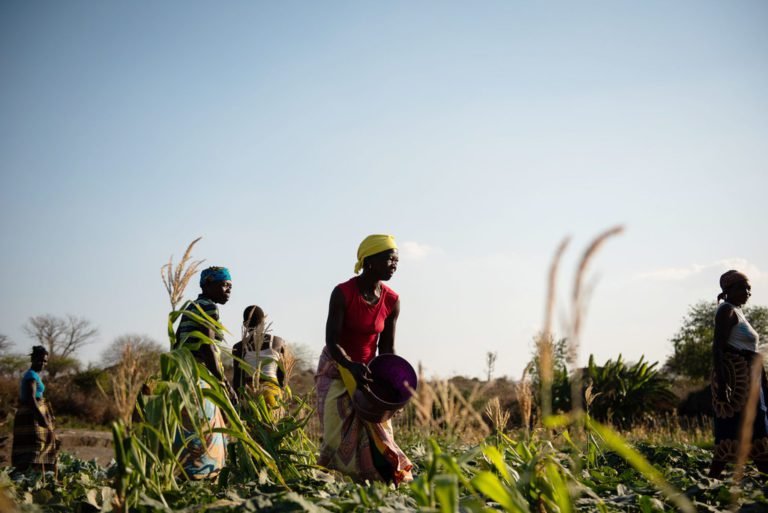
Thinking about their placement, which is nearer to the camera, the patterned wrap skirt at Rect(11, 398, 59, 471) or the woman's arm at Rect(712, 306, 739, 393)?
the woman's arm at Rect(712, 306, 739, 393)

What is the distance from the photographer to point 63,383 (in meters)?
20.7

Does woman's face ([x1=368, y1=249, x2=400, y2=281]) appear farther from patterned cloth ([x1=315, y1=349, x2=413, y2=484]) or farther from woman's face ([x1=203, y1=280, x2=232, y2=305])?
woman's face ([x1=203, y1=280, x2=232, y2=305])

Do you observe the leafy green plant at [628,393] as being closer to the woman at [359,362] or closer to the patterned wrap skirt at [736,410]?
the patterned wrap skirt at [736,410]

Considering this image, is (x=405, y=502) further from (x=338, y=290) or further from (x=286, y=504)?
(x=338, y=290)

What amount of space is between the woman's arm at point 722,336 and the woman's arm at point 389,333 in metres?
2.76

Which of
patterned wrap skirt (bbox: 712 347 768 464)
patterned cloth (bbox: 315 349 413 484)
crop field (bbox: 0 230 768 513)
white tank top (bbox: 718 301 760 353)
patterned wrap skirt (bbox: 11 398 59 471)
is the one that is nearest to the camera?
crop field (bbox: 0 230 768 513)

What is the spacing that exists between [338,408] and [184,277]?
1.73 m

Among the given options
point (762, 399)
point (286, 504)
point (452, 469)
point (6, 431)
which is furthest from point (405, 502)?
point (6, 431)

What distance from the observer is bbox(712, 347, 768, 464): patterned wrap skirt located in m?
4.71

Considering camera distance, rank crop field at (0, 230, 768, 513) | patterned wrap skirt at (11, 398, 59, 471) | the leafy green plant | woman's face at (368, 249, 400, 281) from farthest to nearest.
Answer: the leafy green plant, patterned wrap skirt at (11, 398, 59, 471), woman's face at (368, 249, 400, 281), crop field at (0, 230, 768, 513)

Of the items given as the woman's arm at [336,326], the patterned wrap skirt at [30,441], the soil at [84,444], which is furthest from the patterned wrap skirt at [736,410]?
the soil at [84,444]

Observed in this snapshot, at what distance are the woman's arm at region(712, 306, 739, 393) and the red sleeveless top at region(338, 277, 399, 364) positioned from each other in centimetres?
291

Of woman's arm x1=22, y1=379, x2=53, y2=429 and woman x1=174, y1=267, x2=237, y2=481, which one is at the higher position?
woman x1=174, y1=267, x2=237, y2=481

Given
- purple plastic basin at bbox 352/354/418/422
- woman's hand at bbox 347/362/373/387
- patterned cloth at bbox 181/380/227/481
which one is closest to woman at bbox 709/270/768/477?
purple plastic basin at bbox 352/354/418/422
